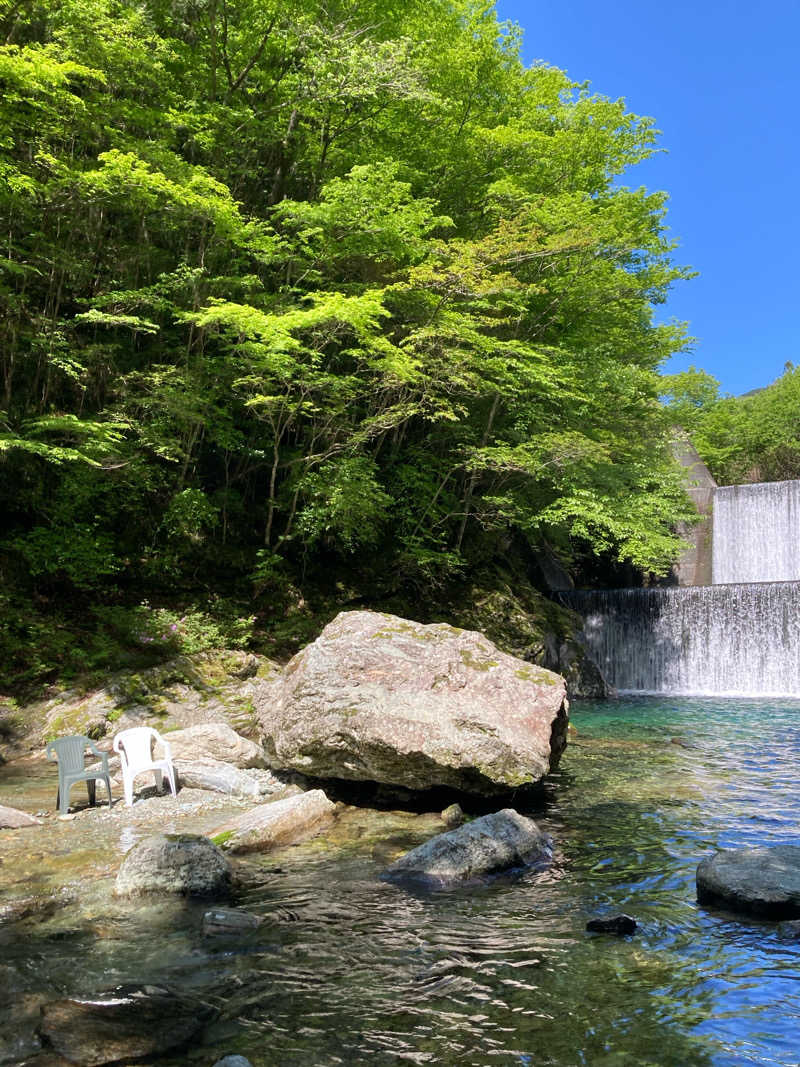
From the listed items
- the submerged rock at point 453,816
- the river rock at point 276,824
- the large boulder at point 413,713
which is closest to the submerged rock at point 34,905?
the river rock at point 276,824

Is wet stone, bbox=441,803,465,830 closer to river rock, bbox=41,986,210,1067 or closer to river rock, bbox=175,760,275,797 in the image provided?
river rock, bbox=175,760,275,797

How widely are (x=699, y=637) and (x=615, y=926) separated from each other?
15.8 meters

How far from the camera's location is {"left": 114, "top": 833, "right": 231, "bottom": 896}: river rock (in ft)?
16.1

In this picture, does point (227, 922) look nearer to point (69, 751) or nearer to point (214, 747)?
point (69, 751)

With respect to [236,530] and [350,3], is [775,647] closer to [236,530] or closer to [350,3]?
[236,530]

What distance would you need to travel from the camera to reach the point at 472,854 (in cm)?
547

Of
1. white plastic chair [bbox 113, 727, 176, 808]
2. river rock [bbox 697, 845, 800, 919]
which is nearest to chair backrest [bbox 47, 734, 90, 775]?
white plastic chair [bbox 113, 727, 176, 808]

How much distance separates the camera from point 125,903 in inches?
189

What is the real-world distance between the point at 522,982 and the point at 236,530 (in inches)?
493

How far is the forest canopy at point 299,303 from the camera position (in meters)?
11.9

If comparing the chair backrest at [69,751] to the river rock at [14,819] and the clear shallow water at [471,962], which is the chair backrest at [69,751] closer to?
the river rock at [14,819]

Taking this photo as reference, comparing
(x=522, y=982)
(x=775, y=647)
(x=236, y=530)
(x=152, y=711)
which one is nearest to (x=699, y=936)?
(x=522, y=982)

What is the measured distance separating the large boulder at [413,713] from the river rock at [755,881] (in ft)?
7.03

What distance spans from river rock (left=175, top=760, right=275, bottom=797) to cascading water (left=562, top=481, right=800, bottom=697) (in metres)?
13.5
